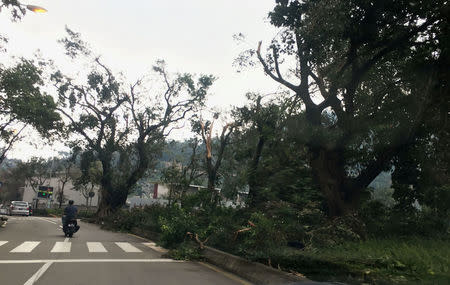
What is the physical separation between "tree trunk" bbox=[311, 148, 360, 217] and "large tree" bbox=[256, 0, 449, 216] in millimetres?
33

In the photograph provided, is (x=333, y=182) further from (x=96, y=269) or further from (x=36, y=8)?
(x=36, y=8)

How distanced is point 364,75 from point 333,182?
12.7 feet

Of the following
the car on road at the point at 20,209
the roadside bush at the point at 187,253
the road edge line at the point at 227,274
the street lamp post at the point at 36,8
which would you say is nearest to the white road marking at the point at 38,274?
the roadside bush at the point at 187,253

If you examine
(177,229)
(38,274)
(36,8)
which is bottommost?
(38,274)

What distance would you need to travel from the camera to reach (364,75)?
13.5 meters

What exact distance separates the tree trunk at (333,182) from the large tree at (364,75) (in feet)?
0.11

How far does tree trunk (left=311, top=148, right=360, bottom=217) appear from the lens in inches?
509

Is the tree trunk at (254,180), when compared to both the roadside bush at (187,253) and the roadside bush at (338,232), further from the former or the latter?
the roadside bush at (338,232)

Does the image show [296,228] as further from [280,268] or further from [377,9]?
[377,9]

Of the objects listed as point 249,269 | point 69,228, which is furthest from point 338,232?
point 69,228

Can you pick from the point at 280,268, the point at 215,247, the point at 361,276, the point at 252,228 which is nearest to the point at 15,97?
the point at 215,247

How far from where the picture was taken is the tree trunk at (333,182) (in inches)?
509

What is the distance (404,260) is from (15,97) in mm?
21710

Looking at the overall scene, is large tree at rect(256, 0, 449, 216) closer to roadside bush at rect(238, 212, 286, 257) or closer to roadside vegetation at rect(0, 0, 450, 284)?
roadside vegetation at rect(0, 0, 450, 284)
